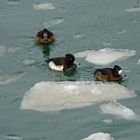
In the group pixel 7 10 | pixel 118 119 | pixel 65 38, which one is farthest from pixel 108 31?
pixel 118 119

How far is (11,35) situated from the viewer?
9.85 meters

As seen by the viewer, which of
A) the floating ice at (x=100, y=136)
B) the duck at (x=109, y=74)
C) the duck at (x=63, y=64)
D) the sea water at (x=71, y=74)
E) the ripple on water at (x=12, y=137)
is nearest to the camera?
the floating ice at (x=100, y=136)

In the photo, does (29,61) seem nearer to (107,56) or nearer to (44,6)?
(107,56)

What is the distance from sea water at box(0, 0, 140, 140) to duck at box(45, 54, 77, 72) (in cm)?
8

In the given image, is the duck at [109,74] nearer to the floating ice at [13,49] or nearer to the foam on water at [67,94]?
the foam on water at [67,94]

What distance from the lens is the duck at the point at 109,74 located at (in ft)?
25.4

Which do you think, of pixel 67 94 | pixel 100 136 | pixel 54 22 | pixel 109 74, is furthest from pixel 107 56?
pixel 100 136

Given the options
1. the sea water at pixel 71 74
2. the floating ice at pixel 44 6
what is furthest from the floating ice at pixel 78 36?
the floating ice at pixel 44 6

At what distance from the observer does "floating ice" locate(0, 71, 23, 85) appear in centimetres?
795

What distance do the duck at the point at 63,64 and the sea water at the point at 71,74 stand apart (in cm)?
8

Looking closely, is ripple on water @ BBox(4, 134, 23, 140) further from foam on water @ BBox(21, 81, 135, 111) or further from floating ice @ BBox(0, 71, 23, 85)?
floating ice @ BBox(0, 71, 23, 85)

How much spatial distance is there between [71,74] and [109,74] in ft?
2.18

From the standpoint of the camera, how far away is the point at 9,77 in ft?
26.5

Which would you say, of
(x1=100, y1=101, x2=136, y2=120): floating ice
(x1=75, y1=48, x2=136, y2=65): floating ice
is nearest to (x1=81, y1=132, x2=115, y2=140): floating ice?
(x1=100, y1=101, x2=136, y2=120): floating ice
